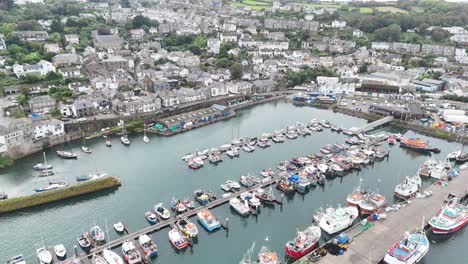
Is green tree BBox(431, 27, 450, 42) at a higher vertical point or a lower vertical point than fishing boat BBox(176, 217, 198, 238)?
higher

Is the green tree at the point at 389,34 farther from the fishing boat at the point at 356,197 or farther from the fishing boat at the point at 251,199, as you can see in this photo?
the fishing boat at the point at 251,199

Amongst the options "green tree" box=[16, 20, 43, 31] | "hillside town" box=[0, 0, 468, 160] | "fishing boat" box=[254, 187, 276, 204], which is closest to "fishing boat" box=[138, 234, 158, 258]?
"fishing boat" box=[254, 187, 276, 204]

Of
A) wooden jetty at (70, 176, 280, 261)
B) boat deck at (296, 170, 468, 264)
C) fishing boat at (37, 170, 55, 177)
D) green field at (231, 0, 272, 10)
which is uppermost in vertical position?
green field at (231, 0, 272, 10)

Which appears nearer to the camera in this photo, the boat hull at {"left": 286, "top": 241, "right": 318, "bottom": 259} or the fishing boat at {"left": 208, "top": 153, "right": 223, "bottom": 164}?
the boat hull at {"left": 286, "top": 241, "right": 318, "bottom": 259}

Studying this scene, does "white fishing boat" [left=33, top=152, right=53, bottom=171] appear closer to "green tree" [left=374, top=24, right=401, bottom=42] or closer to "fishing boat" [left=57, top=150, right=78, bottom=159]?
"fishing boat" [left=57, top=150, right=78, bottom=159]

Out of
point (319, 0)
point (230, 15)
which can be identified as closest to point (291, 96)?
point (230, 15)

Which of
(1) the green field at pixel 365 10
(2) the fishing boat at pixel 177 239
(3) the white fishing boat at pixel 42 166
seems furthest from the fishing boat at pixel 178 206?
(1) the green field at pixel 365 10

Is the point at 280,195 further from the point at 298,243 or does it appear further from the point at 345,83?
→ the point at 345,83
